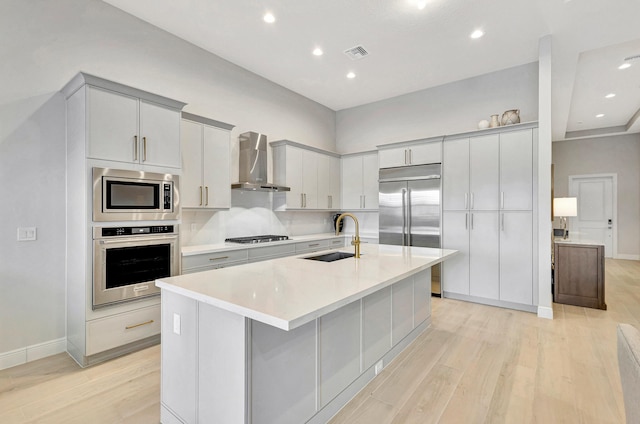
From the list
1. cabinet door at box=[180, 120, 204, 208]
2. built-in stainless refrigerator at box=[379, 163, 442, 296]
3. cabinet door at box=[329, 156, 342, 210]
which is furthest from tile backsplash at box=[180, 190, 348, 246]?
built-in stainless refrigerator at box=[379, 163, 442, 296]

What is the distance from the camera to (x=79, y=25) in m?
2.93

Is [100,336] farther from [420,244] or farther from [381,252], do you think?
[420,244]

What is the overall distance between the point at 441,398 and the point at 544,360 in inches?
47.5

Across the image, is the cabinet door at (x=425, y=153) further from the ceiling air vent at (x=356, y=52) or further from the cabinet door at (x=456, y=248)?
the ceiling air vent at (x=356, y=52)

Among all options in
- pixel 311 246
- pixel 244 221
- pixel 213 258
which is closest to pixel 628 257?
pixel 311 246

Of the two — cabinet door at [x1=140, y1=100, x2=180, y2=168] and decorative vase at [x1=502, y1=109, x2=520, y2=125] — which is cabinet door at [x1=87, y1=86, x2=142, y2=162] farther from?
decorative vase at [x1=502, y1=109, x2=520, y2=125]

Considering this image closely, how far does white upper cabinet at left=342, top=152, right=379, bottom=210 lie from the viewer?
552 cm

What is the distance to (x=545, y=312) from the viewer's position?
3.69 metres

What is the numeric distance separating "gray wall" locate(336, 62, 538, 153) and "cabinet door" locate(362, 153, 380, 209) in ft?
1.56

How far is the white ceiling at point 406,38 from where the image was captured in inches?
123

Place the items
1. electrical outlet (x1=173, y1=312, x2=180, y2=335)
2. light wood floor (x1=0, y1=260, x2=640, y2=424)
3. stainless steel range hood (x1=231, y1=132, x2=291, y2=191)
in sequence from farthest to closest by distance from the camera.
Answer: stainless steel range hood (x1=231, y1=132, x2=291, y2=191), light wood floor (x1=0, y1=260, x2=640, y2=424), electrical outlet (x1=173, y1=312, x2=180, y2=335)

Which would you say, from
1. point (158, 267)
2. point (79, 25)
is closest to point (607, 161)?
point (158, 267)

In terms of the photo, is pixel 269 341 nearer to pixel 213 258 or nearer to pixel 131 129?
pixel 213 258

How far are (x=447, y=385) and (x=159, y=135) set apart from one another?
3283 mm
